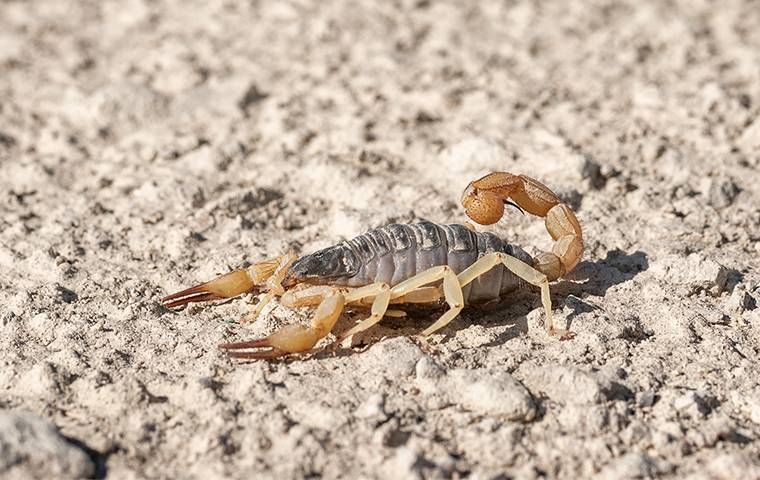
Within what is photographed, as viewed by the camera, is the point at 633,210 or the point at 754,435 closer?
the point at 754,435

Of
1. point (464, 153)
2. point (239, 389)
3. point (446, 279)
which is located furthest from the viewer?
point (464, 153)

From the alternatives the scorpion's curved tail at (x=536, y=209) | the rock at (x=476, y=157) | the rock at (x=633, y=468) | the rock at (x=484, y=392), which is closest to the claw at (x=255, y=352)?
the rock at (x=484, y=392)

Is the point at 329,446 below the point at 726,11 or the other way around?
below

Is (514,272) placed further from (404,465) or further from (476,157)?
(476,157)

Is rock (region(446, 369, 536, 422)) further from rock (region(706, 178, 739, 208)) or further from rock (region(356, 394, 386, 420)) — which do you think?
rock (region(706, 178, 739, 208))

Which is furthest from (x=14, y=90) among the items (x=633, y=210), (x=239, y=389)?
(x=633, y=210)

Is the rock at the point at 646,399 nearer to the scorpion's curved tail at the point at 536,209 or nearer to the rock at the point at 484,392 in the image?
the rock at the point at 484,392

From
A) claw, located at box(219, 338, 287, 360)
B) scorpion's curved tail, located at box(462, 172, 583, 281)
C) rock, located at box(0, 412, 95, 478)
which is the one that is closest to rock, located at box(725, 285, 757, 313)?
scorpion's curved tail, located at box(462, 172, 583, 281)

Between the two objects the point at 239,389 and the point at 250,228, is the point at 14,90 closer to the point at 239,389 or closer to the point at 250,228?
the point at 250,228
